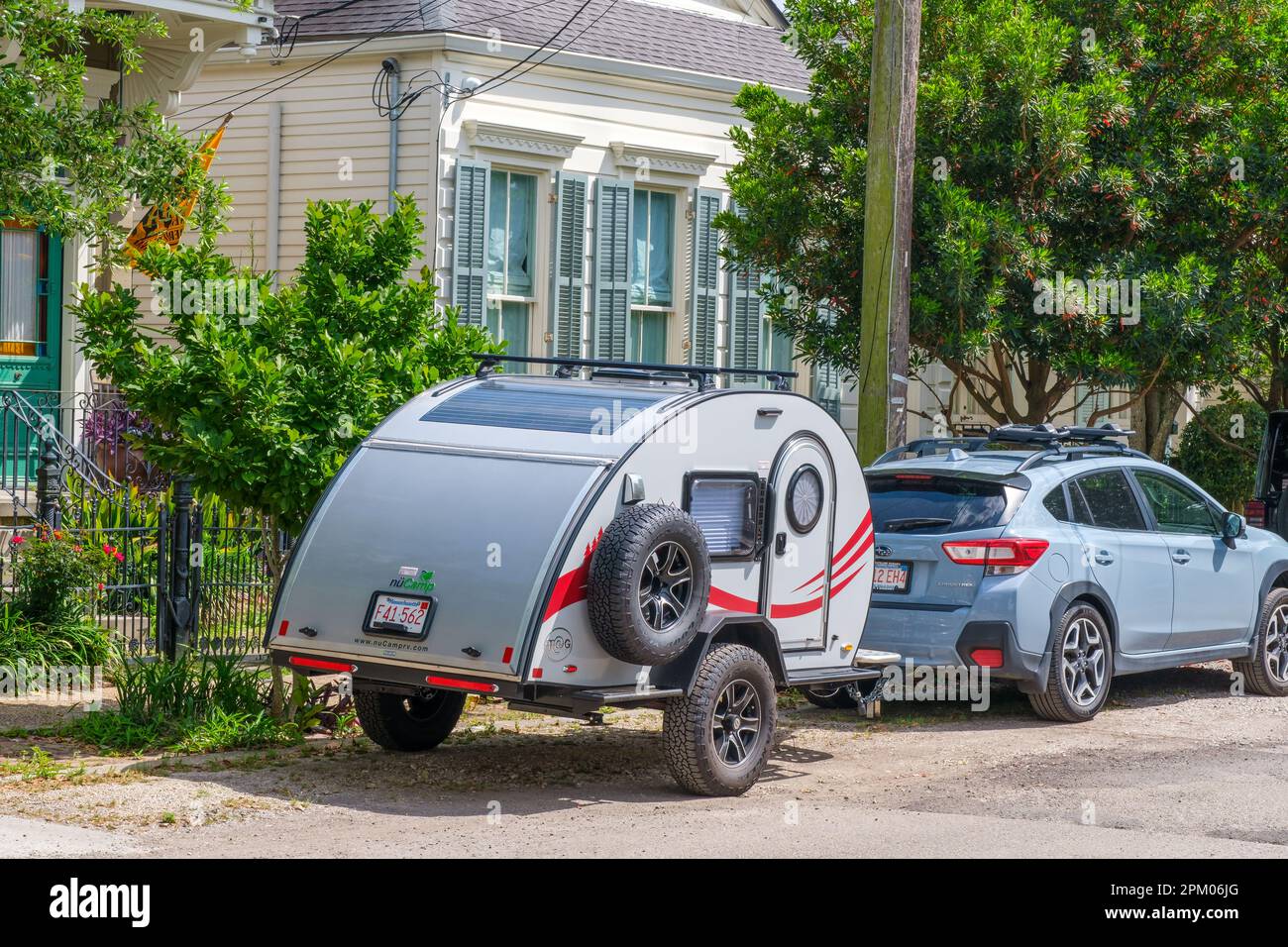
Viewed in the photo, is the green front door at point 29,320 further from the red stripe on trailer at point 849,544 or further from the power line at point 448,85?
the red stripe on trailer at point 849,544

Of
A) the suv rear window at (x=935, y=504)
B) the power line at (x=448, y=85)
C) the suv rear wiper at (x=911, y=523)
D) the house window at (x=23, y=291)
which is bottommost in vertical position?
the suv rear wiper at (x=911, y=523)

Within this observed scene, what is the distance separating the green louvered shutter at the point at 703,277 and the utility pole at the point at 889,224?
7.00 meters

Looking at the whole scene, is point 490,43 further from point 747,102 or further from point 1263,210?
point 1263,210

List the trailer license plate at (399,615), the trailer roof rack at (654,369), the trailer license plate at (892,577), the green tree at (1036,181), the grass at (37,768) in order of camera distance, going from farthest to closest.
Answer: the green tree at (1036,181) < the trailer license plate at (892,577) < the trailer roof rack at (654,369) < the grass at (37,768) < the trailer license plate at (399,615)

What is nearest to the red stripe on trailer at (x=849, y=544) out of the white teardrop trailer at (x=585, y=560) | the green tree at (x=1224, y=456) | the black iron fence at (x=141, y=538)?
the white teardrop trailer at (x=585, y=560)

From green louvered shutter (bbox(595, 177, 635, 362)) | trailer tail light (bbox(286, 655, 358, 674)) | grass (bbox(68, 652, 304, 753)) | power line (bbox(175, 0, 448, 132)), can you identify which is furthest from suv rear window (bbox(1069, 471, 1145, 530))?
power line (bbox(175, 0, 448, 132))

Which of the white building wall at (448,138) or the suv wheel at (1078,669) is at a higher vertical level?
the white building wall at (448,138)

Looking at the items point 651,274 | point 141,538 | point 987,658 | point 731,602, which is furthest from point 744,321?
point 731,602

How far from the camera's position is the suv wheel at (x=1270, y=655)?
12930mm

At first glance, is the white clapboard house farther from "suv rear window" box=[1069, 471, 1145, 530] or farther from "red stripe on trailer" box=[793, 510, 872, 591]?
"red stripe on trailer" box=[793, 510, 872, 591]

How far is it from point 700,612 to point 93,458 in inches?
357

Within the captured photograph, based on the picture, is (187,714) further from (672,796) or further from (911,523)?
(911,523)

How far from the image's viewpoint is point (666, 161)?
19609mm

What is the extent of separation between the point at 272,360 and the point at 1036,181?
7.11 meters
